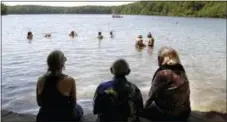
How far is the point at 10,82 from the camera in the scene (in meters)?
12.7

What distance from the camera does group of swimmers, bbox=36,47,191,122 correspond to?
497 centimetres

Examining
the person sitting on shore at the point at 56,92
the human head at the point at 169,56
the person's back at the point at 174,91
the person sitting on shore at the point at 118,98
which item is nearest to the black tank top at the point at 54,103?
the person sitting on shore at the point at 56,92

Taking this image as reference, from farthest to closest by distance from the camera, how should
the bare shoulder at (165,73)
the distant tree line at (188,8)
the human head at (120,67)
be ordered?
the distant tree line at (188,8)
the bare shoulder at (165,73)
the human head at (120,67)

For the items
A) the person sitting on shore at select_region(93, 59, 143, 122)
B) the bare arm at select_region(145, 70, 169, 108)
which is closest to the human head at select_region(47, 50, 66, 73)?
the person sitting on shore at select_region(93, 59, 143, 122)

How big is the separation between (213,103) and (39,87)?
6.00 meters

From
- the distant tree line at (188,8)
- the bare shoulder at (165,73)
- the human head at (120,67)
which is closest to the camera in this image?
the human head at (120,67)

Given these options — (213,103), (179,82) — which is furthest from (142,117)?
(213,103)

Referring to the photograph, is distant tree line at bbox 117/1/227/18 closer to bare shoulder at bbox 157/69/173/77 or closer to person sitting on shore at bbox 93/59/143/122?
bare shoulder at bbox 157/69/173/77

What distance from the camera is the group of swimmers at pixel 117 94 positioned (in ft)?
16.3

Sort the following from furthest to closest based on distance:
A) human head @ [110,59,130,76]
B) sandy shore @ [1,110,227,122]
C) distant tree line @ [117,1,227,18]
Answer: distant tree line @ [117,1,227,18] → sandy shore @ [1,110,227,122] → human head @ [110,59,130,76]

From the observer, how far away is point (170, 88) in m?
5.29

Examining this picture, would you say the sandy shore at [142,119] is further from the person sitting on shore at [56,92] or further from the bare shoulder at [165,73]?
the bare shoulder at [165,73]

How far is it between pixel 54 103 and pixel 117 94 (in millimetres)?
869

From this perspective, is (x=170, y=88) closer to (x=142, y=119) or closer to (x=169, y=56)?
(x=169, y=56)
